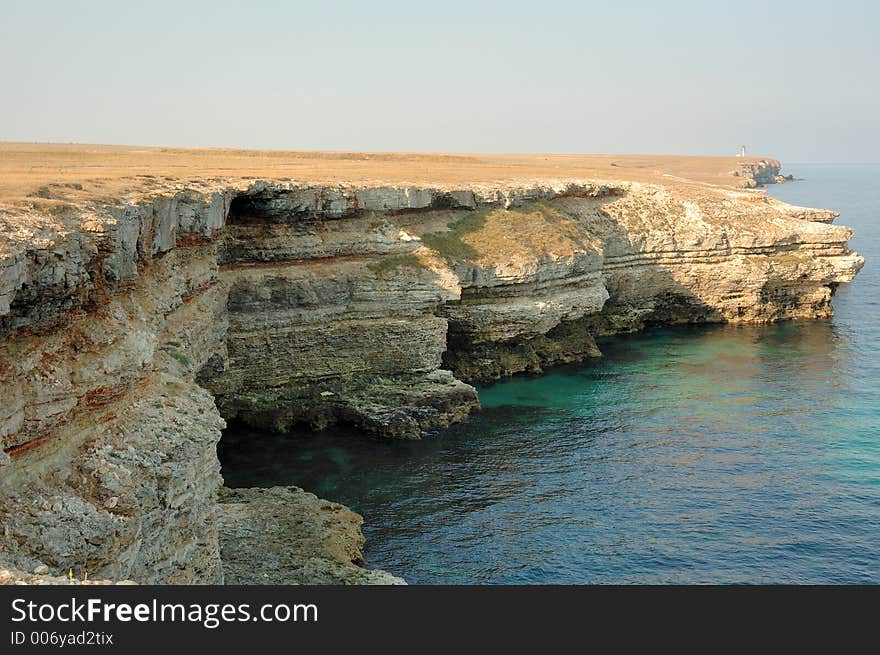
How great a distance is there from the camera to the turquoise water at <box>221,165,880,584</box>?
31766mm

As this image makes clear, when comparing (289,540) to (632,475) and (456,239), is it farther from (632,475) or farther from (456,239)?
(456,239)

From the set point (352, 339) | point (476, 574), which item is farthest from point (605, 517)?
point (352, 339)

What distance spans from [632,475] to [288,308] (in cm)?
1914

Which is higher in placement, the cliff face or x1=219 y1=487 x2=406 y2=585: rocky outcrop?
the cliff face

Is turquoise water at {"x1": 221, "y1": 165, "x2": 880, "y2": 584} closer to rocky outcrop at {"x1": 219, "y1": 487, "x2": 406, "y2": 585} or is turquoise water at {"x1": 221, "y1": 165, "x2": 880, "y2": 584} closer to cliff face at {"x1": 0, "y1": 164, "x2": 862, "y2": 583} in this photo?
rocky outcrop at {"x1": 219, "y1": 487, "x2": 406, "y2": 585}

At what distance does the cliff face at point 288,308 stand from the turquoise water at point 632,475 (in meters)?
3.56

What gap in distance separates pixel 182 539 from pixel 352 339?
946 inches

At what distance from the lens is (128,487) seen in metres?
20.8

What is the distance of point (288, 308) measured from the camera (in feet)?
148

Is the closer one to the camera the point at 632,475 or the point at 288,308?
the point at 632,475

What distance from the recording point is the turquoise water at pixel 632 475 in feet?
104

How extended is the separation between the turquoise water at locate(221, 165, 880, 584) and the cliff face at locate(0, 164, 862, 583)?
3.56m

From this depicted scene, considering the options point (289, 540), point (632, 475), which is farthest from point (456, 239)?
point (289, 540)

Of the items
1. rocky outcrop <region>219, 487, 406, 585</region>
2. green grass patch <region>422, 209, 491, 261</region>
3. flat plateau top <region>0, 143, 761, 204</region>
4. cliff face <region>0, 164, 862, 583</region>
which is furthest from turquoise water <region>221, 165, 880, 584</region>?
flat plateau top <region>0, 143, 761, 204</region>
